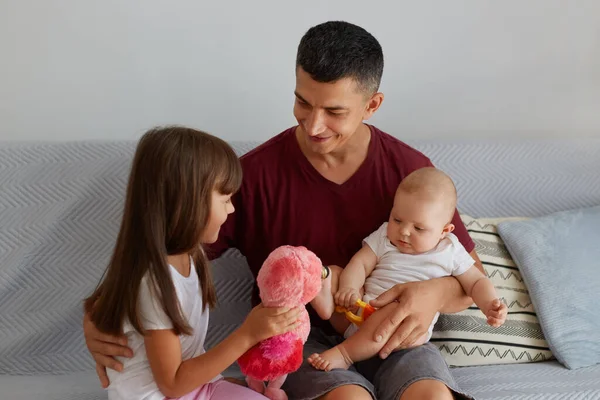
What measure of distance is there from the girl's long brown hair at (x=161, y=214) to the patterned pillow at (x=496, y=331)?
823 mm

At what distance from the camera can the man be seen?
1.75 m

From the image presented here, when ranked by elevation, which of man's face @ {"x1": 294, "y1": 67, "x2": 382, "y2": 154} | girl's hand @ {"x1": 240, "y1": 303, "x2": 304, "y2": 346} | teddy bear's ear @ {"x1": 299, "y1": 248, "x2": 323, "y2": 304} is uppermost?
man's face @ {"x1": 294, "y1": 67, "x2": 382, "y2": 154}

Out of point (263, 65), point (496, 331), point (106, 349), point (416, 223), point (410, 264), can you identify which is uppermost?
point (263, 65)

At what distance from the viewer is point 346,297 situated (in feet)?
5.95

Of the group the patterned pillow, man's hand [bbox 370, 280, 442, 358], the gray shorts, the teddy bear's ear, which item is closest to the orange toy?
man's hand [bbox 370, 280, 442, 358]

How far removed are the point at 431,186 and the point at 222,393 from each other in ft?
2.24

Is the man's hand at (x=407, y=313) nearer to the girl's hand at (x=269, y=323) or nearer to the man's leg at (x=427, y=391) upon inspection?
the man's leg at (x=427, y=391)

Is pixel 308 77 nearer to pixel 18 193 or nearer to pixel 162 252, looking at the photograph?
pixel 162 252

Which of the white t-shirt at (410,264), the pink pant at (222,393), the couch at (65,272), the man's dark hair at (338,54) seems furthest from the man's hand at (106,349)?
Result: the man's dark hair at (338,54)

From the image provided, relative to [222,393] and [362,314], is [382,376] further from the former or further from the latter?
[222,393]

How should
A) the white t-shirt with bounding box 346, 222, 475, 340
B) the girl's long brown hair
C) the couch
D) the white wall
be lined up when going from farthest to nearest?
1. the white wall
2. the couch
3. the white t-shirt with bounding box 346, 222, 475, 340
4. the girl's long brown hair

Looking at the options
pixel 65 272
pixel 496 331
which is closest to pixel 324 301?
pixel 496 331

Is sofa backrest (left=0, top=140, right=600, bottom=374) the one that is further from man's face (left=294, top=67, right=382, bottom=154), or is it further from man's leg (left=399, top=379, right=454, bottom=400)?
man's leg (left=399, top=379, right=454, bottom=400)

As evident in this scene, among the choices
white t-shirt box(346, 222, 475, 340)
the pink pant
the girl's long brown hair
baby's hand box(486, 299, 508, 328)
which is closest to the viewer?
the girl's long brown hair
